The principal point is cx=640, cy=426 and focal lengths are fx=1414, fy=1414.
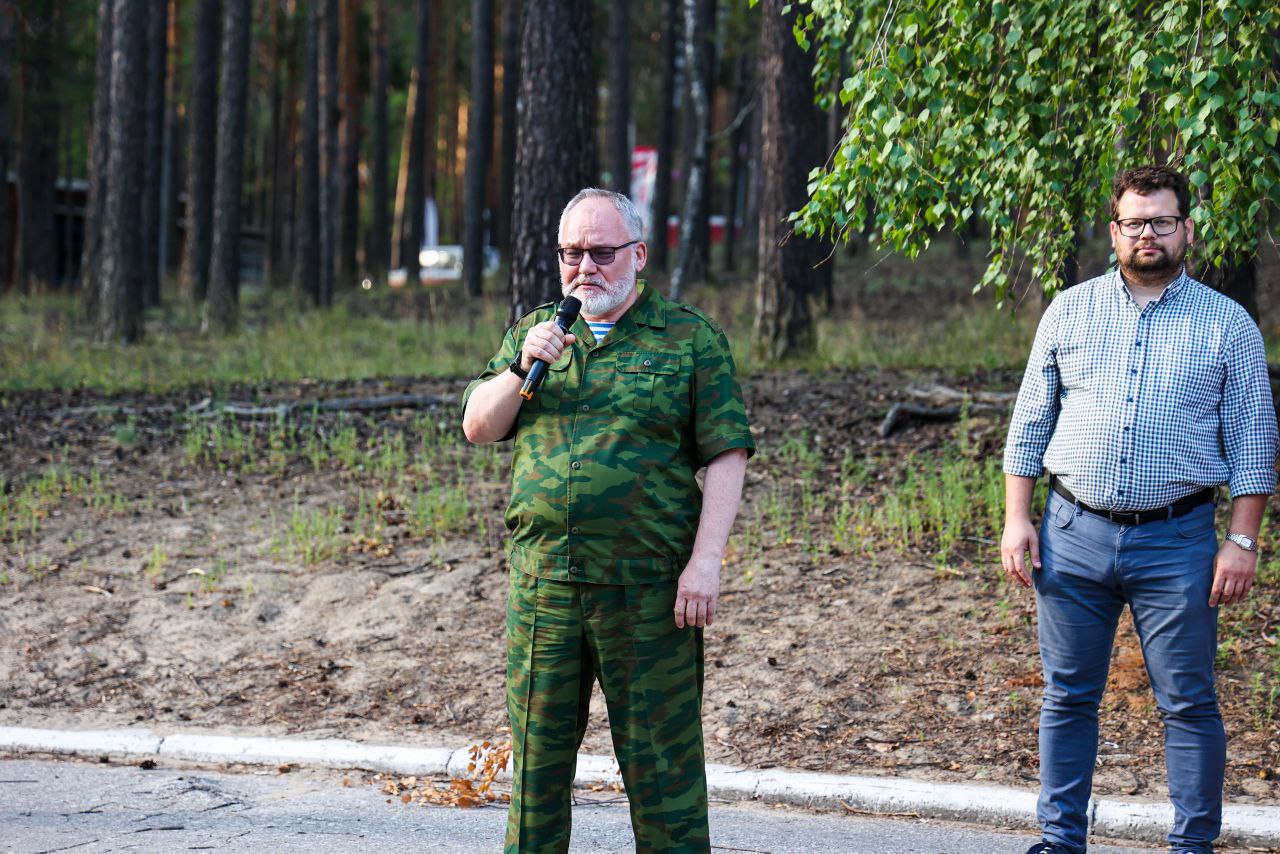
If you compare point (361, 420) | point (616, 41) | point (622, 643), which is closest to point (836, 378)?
point (361, 420)

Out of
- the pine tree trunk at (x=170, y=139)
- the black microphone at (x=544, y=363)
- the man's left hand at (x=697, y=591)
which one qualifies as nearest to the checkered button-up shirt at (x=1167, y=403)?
the man's left hand at (x=697, y=591)

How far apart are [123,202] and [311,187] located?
837 cm

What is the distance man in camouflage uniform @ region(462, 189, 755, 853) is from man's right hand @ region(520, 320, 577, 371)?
0.42 ft

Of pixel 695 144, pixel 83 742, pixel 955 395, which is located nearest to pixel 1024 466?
pixel 83 742

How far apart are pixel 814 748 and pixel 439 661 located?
6.98 feet

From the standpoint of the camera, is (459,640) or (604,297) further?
(459,640)

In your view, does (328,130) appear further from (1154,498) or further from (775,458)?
(1154,498)

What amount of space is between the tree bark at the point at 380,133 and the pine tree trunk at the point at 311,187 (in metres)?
5.01

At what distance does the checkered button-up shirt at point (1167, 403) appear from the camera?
171 inches

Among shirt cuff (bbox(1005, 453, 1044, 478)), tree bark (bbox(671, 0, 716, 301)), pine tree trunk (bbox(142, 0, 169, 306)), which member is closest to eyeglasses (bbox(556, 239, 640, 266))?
shirt cuff (bbox(1005, 453, 1044, 478))

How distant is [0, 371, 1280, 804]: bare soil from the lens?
614cm

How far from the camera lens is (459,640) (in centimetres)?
747

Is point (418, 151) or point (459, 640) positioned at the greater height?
point (418, 151)

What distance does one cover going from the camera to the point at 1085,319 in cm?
455
